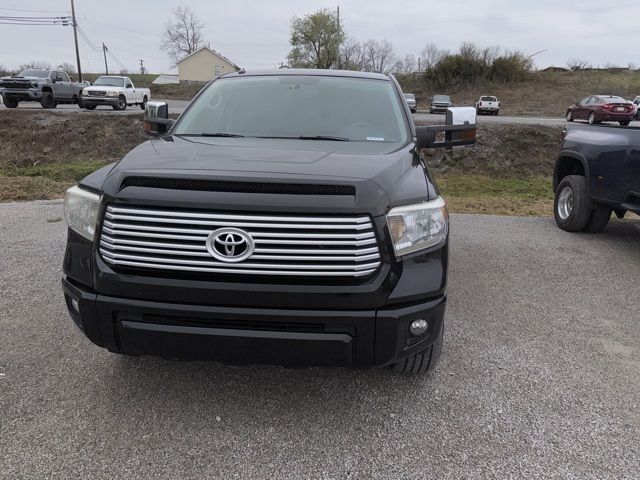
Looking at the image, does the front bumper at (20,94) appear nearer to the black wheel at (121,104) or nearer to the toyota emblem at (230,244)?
the black wheel at (121,104)

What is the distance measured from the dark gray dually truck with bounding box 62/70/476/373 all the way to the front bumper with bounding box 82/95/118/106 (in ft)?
76.2

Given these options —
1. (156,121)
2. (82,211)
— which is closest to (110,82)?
(156,121)

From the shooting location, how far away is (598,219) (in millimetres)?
6738

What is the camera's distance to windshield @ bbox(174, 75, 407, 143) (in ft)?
11.6

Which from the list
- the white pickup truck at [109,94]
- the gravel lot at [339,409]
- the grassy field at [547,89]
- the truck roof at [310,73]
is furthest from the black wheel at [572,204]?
the grassy field at [547,89]

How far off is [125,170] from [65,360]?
4.84 feet

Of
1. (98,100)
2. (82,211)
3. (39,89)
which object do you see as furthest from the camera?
(98,100)

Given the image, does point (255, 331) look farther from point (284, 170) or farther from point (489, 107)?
point (489, 107)

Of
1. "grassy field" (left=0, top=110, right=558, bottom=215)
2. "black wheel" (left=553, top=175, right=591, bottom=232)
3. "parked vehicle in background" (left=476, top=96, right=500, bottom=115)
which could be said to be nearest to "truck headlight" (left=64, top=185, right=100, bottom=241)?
"black wheel" (left=553, top=175, right=591, bottom=232)

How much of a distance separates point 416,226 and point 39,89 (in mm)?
25168

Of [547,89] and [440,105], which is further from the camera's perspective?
[547,89]

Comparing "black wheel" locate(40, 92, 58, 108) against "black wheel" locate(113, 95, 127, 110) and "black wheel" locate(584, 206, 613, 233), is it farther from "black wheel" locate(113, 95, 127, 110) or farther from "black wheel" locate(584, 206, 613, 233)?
"black wheel" locate(584, 206, 613, 233)

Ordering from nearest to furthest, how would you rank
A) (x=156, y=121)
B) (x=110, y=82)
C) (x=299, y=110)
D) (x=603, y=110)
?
(x=299, y=110) → (x=156, y=121) → (x=603, y=110) → (x=110, y=82)

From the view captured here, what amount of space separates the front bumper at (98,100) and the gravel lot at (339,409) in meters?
21.5
